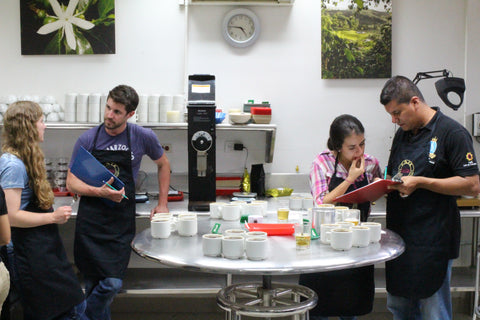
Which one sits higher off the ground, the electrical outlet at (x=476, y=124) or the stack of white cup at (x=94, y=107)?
the stack of white cup at (x=94, y=107)

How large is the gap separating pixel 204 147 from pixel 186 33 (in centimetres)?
121

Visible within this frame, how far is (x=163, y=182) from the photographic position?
3.92m

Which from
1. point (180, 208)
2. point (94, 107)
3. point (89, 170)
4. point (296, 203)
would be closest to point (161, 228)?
point (89, 170)

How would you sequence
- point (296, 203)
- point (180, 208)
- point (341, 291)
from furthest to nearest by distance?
point (180, 208)
point (296, 203)
point (341, 291)

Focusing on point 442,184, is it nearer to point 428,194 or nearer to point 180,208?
point 428,194

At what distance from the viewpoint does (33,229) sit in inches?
117

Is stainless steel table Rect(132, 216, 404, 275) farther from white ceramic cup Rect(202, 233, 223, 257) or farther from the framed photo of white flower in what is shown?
the framed photo of white flower

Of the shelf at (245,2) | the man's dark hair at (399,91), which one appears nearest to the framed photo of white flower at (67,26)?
the shelf at (245,2)

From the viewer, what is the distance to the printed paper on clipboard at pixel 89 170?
311 cm

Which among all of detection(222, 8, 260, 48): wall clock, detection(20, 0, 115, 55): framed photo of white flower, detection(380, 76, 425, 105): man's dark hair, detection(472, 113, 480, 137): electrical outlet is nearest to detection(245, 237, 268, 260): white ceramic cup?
detection(380, 76, 425, 105): man's dark hair

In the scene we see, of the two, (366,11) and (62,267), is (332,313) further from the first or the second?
(366,11)

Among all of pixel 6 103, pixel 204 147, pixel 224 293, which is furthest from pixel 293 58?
pixel 224 293

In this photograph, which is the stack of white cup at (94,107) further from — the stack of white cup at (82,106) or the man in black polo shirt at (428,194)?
the man in black polo shirt at (428,194)

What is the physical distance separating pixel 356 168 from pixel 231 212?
694mm
